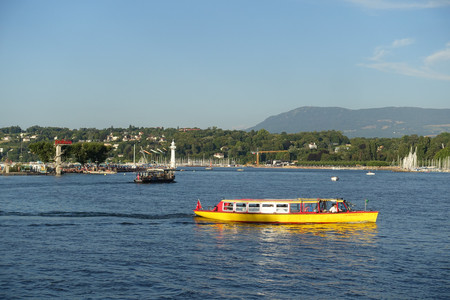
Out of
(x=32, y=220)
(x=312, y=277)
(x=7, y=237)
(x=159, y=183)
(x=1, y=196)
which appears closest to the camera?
(x=312, y=277)

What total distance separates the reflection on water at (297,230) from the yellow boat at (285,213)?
601 mm

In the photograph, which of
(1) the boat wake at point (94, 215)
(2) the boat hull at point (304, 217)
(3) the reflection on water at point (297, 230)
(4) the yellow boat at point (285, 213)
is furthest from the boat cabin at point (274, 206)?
(1) the boat wake at point (94, 215)

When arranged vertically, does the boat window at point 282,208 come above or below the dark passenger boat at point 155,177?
below

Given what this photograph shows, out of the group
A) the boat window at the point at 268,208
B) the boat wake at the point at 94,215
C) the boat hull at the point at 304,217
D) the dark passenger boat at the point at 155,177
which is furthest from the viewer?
the dark passenger boat at the point at 155,177

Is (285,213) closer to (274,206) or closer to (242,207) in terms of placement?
(274,206)

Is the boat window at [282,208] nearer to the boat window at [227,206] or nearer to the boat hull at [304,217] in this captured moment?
the boat hull at [304,217]

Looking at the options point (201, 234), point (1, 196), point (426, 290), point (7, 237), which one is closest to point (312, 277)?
point (426, 290)

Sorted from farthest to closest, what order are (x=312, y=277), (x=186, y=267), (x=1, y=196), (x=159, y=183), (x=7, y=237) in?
(x=159, y=183)
(x=1, y=196)
(x=7, y=237)
(x=186, y=267)
(x=312, y=277)

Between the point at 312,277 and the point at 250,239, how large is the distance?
14231mm

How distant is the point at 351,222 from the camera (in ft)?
194

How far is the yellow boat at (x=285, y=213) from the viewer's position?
57.9 metres

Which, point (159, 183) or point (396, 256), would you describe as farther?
point (159, 183)

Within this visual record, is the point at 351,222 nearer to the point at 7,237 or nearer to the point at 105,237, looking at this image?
the point at 105,237

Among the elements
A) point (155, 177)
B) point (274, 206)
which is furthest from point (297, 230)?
point (155, 177)
